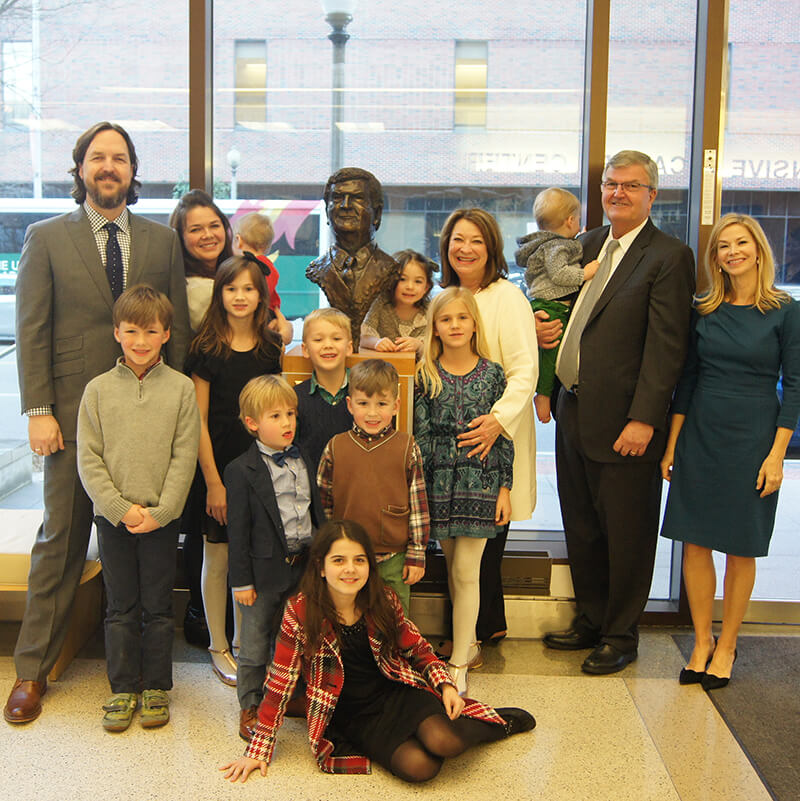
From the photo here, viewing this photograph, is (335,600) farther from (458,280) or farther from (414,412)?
(458,280)

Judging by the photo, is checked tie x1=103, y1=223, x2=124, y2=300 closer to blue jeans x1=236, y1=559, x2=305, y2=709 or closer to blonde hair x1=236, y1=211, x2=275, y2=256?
blonde hair x1=236, y1=211, x2=275, y2=256

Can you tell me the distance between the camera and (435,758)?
257 cm

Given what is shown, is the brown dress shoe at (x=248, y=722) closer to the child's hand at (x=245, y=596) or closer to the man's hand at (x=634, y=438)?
the child's hand at (x=245, y=596)

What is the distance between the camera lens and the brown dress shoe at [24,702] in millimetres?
2879

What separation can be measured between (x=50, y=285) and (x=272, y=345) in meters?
0.73

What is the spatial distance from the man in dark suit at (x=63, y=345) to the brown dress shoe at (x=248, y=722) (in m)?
0.67

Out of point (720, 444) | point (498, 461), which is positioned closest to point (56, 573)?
point (498, 461)

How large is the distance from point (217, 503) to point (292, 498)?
39 cm

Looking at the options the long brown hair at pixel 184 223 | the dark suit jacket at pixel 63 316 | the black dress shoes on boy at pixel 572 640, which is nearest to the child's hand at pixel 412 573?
the black dress shoes on boy at pixel 572 640

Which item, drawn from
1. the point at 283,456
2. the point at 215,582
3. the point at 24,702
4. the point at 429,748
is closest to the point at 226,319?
the point at 283,456

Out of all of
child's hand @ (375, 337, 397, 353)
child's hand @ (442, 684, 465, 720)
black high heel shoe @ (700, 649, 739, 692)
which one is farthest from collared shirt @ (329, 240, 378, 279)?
black high heel shoe @ (700, 649, 739, 692)

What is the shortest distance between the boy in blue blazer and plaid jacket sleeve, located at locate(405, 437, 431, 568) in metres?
0.28

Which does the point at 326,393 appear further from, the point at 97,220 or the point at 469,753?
the point at 469,753

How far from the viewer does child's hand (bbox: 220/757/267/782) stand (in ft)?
8.43
